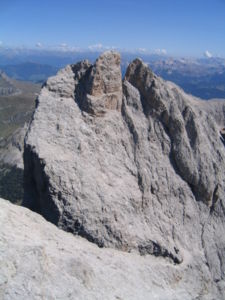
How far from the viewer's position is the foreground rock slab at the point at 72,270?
38.5ft

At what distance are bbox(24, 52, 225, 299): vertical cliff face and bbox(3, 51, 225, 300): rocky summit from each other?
0.06 metres

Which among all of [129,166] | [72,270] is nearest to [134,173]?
[129,166]

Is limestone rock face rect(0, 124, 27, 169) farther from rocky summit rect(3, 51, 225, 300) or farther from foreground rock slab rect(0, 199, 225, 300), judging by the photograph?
foreground rock slab rect(0, 199, 225, 300)

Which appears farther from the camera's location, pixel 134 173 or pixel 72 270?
pixel 134 173

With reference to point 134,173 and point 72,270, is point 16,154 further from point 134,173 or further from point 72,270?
point 72,270

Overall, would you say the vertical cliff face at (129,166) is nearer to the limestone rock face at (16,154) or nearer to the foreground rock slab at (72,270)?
the foreground rock slab at (72,270)

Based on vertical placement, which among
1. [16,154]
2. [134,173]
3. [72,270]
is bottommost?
[16,154]

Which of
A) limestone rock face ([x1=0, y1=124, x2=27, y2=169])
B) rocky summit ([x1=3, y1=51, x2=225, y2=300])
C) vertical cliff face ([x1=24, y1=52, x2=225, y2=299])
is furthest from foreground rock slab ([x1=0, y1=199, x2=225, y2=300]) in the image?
limestone rock face ([x1=0, y1=124, x2=27, y2=169])

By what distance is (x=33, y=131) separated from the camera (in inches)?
671

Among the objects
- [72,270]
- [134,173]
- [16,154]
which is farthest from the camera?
[16,154]

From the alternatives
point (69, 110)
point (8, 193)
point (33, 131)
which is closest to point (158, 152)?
point (69, 110)

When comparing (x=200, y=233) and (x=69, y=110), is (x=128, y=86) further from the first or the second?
(x=200, y=233)

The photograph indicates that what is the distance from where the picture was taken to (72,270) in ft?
42.5

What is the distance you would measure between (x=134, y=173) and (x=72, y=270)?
7134mm
